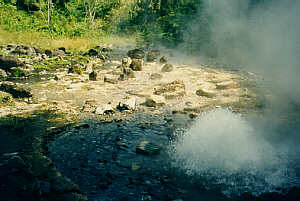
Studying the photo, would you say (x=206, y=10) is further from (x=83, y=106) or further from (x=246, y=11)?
(x=83, y=106)

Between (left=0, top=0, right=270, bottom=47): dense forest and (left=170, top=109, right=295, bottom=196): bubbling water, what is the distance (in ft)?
39.0

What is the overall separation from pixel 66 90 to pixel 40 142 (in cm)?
376

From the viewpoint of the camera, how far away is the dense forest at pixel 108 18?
18.5 meters

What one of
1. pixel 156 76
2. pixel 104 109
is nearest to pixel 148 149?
pixel 104 109

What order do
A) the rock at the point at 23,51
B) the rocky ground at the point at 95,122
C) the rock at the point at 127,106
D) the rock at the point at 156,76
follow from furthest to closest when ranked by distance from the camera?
the rock at the point at 23,51 → the rock at the point at 156,76 → the rock at the point at 127,106 → the rocky ground at the point at 95,122

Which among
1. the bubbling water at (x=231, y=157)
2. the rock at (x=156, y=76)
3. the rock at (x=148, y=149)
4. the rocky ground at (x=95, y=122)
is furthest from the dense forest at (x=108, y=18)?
the rock at (x=148, y=149)

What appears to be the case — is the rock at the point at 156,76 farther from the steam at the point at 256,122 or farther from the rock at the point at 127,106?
the steam at the point at 256,122

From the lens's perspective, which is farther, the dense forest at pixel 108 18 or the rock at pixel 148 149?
the dense forest at pixel 108 18

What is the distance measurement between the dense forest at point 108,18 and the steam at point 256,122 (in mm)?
1869

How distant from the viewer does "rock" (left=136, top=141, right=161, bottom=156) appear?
4.68m

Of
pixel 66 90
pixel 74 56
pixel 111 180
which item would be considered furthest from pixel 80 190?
pixel 74 56

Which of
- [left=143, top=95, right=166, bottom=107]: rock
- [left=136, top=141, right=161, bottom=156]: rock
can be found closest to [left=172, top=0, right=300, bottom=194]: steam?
[left=136, top=141, right=161, bottom=156]: rock

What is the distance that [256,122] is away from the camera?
6.22m

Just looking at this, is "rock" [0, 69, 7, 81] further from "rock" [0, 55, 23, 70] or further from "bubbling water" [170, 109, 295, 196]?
"bubbling water" [170, 109, 295, 196]
